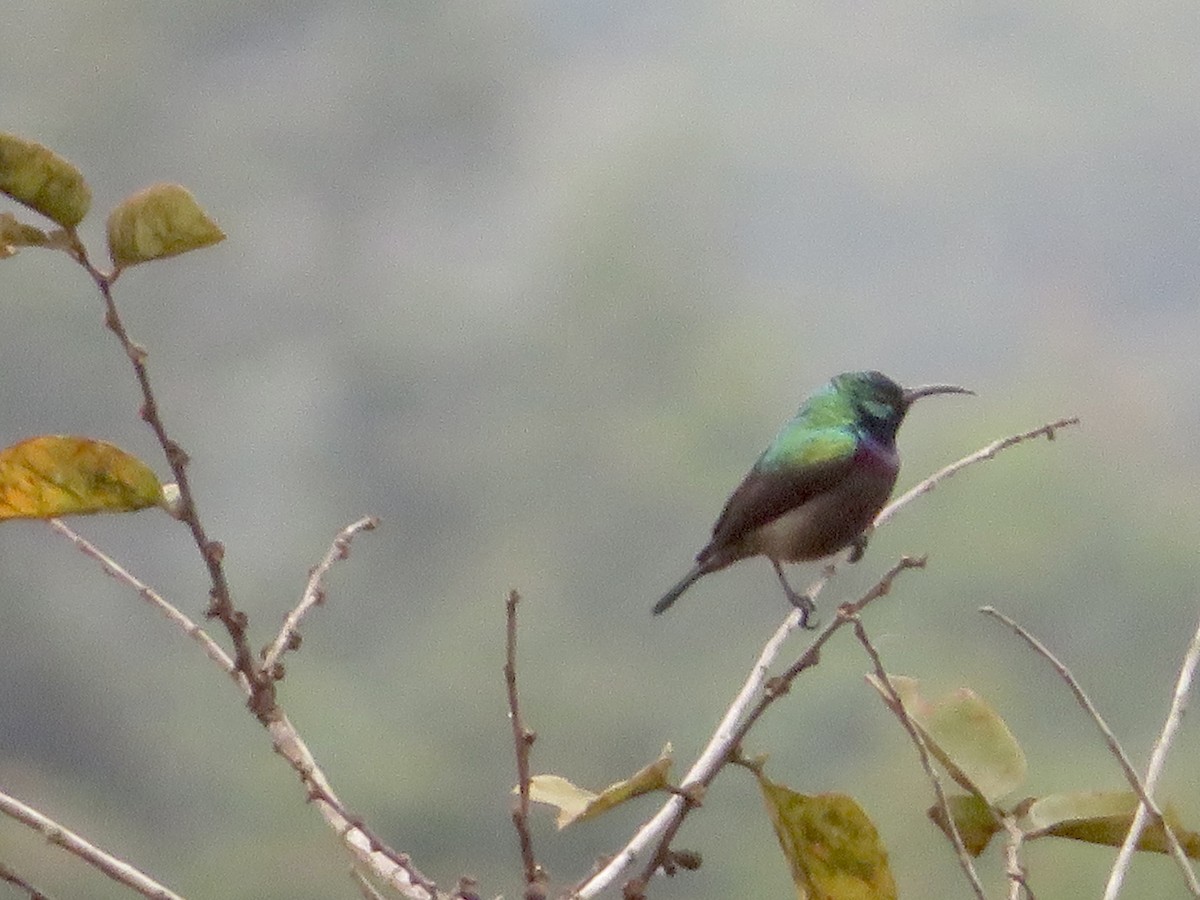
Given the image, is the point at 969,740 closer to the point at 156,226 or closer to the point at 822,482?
the point at 156,226

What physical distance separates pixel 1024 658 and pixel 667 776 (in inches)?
166

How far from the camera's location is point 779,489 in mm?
1673

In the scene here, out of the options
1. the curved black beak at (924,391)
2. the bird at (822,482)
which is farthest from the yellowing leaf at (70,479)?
the bird at (822,482)

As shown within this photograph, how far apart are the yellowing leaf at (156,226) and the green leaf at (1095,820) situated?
35cm

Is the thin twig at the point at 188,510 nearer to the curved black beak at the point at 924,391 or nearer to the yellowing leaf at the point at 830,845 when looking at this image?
the yellowing leaf at the point at 830,845

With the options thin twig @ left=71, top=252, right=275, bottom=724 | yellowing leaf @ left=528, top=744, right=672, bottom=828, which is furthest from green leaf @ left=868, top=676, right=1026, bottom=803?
thin twig @ left=71, top=252, right=275, bottom=724

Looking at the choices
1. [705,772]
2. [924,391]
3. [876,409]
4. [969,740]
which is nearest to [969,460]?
[969,740]

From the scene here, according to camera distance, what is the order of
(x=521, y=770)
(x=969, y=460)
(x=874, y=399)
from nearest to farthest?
(x=521, y=770), (x=969, y=460), (x=874, y=399)

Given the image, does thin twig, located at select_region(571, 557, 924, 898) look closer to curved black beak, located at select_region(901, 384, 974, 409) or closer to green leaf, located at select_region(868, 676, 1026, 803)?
green leaf, located at select_region(868, 676, 1026, 803)

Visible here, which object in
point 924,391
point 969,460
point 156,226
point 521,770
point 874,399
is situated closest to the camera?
point 521,770

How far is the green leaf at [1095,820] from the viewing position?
2.18ft

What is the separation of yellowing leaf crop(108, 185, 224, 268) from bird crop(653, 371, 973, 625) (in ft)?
3.49

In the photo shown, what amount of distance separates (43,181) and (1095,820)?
420mm

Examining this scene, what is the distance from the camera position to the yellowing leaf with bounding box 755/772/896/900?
637 millimetres
